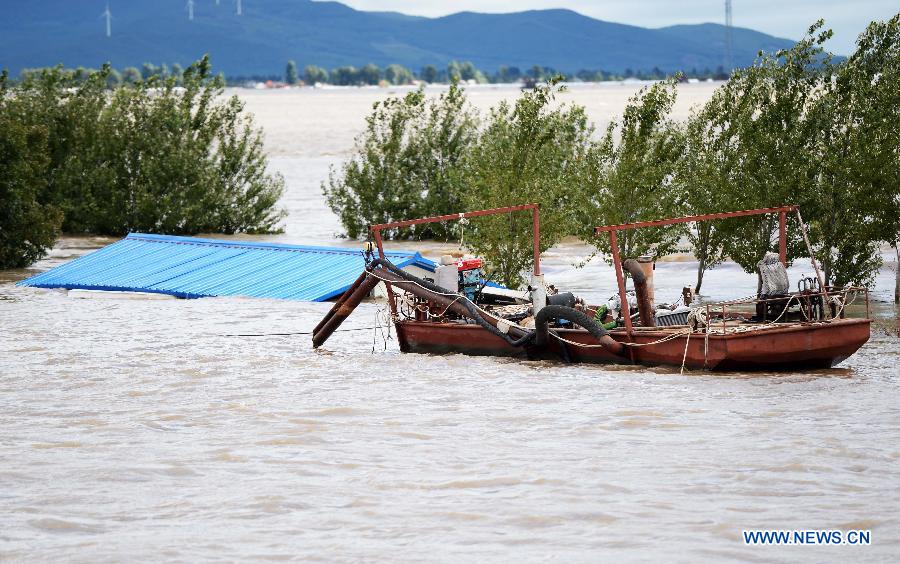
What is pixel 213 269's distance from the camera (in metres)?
34.9

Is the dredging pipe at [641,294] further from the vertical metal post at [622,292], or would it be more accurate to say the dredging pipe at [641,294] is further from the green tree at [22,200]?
the green tree at [22,200]

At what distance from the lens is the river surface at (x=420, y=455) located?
12773 mm

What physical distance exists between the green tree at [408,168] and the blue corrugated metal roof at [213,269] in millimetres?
7745

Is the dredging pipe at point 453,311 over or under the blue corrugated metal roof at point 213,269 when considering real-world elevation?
over

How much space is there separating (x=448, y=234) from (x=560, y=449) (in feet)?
90.0

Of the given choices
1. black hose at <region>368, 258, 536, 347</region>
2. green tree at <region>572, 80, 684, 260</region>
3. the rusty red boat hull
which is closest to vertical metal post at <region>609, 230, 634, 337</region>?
the rusty red boat hull

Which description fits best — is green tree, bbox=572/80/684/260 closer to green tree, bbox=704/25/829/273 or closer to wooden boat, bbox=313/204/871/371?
green tree, bbox=704/25/829/273

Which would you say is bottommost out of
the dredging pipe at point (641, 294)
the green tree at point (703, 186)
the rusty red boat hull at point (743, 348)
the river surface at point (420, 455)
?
the river surface at point (420, 455)

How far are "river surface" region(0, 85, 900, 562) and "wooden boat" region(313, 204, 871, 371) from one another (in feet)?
1.09

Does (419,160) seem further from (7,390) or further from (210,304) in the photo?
(7,390)

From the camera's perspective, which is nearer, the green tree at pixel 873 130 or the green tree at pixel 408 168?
the green tree at pixel 873 130

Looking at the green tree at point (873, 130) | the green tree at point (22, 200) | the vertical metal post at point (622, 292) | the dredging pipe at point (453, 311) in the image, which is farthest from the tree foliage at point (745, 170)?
the green tree at point (22, 200)

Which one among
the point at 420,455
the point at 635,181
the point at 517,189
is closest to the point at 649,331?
the point at 420,455

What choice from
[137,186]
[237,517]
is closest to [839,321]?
[237,517]
